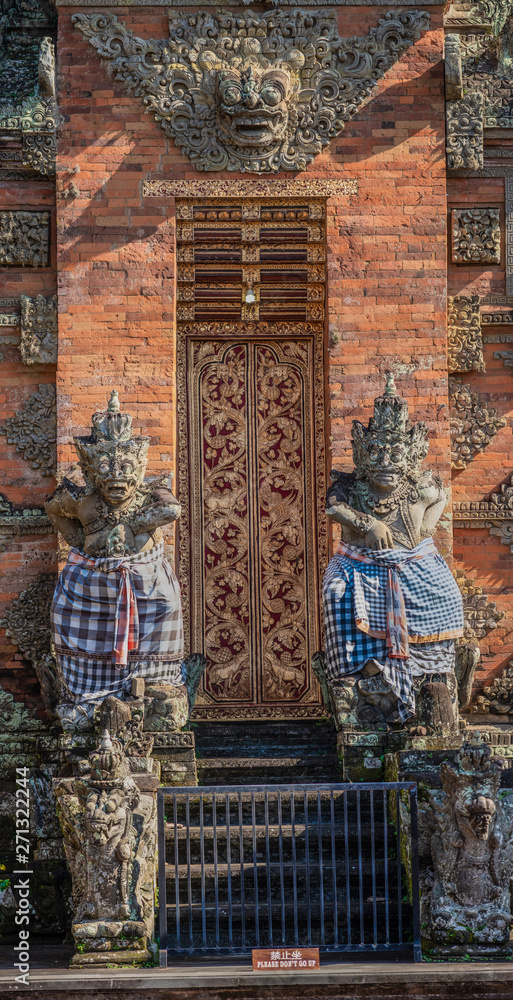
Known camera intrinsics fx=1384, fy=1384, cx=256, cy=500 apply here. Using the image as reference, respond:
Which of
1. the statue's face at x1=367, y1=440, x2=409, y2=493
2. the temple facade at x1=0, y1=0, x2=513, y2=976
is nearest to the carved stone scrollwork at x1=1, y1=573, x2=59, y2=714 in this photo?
the temple facade at x1=0, y1=0, x2=513, y2=976

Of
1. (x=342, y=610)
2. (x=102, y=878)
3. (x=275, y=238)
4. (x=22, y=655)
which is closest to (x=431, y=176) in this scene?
(x=275, y=238)

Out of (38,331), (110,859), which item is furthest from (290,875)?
(38,331)

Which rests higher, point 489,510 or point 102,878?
point 489,510

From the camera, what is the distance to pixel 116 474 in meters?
9.73

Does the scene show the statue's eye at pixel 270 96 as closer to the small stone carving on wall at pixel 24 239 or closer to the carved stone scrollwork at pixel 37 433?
the small stone carving on wall at pixel 24 239

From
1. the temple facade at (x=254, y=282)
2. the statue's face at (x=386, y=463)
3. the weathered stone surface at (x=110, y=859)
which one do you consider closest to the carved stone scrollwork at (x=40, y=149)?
the temple facade at (x=254, y=282)

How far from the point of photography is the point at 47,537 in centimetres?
1147

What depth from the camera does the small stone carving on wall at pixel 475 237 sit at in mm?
11688

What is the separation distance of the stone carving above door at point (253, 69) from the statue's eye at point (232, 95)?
18cm

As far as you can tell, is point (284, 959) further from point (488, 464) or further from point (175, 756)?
point (488, 464)

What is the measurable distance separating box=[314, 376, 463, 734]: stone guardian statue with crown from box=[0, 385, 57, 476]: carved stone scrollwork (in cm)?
261

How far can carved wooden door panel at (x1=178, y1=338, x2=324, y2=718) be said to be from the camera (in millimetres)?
11711

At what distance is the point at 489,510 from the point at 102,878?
5046 millimetres

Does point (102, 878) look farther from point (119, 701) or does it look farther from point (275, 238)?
point (275, 238)
